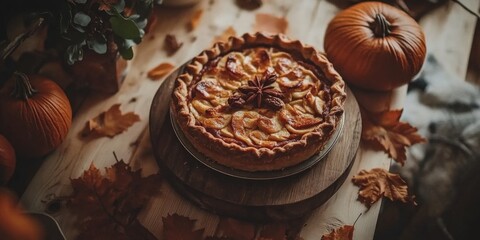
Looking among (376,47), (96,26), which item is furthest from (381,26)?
(96,26)

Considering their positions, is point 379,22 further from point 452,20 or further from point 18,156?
point 18,156

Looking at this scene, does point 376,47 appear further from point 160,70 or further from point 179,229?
point 179,229

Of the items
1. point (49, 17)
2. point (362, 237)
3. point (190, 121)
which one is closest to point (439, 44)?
point (362, 237)

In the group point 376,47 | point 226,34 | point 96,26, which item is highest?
point 96,26

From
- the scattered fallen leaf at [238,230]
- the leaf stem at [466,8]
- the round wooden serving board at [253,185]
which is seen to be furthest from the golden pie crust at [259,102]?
the leaf stem at [466,8]

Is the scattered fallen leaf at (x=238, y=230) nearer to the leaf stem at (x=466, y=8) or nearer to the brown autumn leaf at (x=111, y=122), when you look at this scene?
the brown autumn leaf at (x=111, y=122)

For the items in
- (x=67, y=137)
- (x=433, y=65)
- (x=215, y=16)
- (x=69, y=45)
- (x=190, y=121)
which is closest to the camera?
(x=190, y=121)
